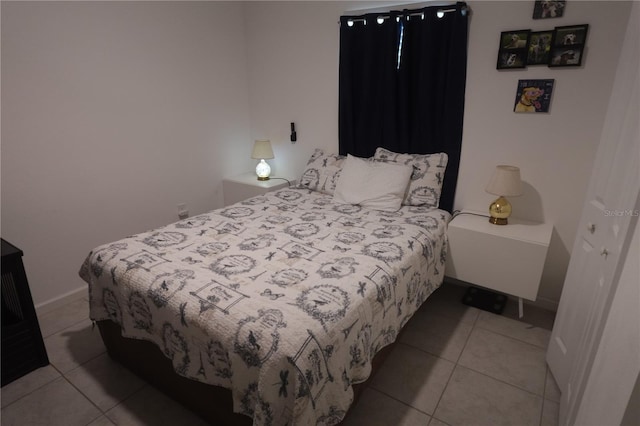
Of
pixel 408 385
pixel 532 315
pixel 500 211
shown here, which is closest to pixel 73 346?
pixel 408 385

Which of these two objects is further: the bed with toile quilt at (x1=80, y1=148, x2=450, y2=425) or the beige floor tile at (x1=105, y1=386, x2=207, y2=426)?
the beige floor tile at (x1=105, y1=386, x2=207, y2=426)

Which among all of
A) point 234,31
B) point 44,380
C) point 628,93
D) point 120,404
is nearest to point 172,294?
point 120,404

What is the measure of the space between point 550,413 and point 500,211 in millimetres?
1157

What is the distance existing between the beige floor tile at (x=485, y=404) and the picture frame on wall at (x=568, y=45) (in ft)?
6.20

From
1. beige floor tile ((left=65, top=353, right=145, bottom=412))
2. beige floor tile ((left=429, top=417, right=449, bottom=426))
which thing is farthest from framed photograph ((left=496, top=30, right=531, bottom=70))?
beige floor tile ((left=65, top=353, right=145, bottom=412))

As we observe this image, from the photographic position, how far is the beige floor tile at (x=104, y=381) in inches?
68.6

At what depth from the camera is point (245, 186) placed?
3391 millimetres

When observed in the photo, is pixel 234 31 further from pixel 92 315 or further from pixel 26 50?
pixel 92 315

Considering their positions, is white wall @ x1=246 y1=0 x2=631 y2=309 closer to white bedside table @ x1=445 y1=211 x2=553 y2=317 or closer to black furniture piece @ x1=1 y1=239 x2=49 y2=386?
white bedside table @ x1=445 y1=211 x2=553 y2=317

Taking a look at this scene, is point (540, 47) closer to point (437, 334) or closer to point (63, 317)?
point (437, 334)

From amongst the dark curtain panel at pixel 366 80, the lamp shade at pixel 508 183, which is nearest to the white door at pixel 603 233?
the lamp shade at pixel 508 183

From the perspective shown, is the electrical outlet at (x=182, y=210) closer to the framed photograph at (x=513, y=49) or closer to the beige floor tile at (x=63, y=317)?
the beige floor tile at (x=63, y=317)

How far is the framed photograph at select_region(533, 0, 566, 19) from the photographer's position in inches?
80.4

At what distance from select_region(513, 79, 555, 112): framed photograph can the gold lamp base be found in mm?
602
